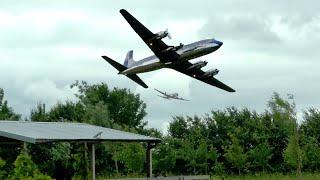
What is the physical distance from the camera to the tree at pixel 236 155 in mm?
40281

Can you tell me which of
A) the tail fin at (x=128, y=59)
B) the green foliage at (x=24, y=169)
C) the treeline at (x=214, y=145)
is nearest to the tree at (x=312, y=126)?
the treeline at (x=214, y=145)

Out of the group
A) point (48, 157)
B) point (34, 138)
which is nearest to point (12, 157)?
point (48, 157)

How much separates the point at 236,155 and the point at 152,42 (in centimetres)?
2032

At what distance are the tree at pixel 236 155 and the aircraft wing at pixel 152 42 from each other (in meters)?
20.0

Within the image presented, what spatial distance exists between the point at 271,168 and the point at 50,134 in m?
23.2

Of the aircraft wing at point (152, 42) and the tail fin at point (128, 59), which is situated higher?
the tail fin at point (128, 59)

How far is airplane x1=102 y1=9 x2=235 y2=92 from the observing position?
19344 millimetres

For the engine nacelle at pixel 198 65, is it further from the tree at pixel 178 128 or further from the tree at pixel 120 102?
the tree at pixel 120 102

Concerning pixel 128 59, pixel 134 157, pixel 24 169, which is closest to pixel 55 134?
pixel 24 169

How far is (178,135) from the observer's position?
1913 inches

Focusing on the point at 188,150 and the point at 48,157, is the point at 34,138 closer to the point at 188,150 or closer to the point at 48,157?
the point at 48,157

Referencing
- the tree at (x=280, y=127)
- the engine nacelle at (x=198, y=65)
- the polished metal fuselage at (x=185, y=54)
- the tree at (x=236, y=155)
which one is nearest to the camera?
the polished metal fuselage at (x=185, y=54)

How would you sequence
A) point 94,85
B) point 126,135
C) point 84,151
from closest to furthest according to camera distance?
point 84,151 → point 126,135 → point 94,85

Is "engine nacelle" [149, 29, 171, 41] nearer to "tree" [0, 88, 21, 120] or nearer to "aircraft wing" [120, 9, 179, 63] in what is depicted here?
"aircraft wing" [120, 9, 179, 63]
